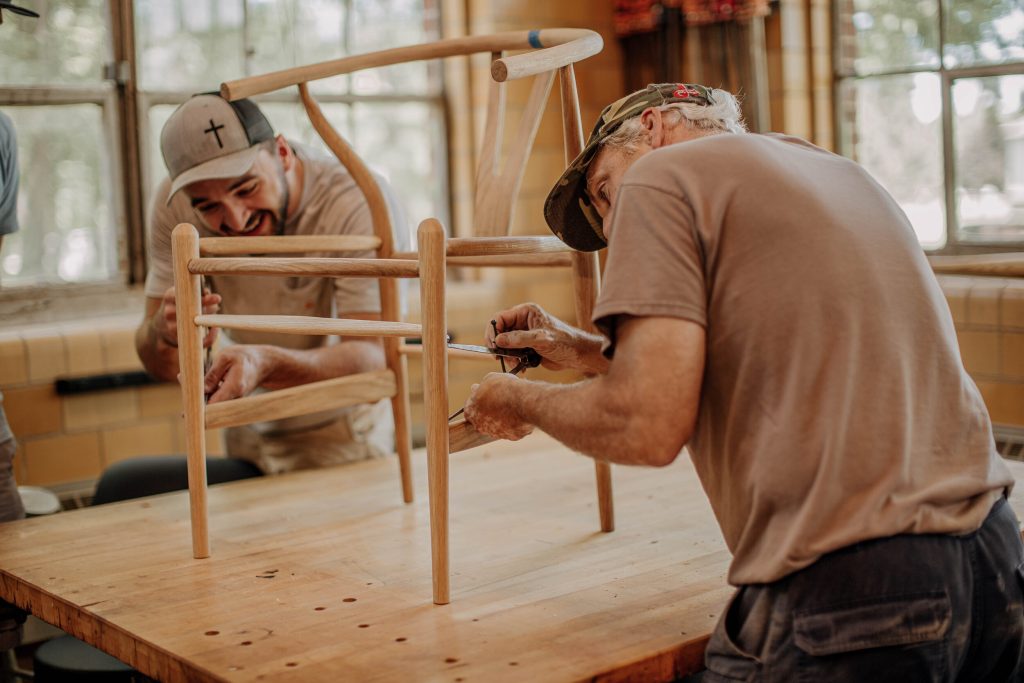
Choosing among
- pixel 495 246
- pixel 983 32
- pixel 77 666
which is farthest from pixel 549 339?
pixel 983 32

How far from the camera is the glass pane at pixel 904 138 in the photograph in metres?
3.40

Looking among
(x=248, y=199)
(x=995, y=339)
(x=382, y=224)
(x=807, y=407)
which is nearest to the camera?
(x=807, y=407)

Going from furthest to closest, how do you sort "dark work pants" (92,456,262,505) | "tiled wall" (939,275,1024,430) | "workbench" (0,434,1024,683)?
"tiled wall" (939,275,1024,430) < "dark work pants" (92,456,262,505) < "workbench" (0,434,1024,683)

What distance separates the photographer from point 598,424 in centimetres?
128

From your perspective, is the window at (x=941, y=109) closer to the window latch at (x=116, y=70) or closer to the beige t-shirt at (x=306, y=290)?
the beige t-shirt at (x=306, y=290)

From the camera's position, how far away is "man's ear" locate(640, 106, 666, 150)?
4.76 feet

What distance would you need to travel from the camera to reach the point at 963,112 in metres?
3.32

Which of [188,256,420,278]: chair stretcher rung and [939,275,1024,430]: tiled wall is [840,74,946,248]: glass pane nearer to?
[939,275,1024,430]: tiled wall

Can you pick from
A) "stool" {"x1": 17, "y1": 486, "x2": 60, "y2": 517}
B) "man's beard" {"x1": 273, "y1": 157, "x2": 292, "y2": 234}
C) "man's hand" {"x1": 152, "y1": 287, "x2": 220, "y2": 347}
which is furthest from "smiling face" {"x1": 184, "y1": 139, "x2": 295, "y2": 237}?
"stool" {"x1": 17, "y1": 486, "x2": 60, "y2": 517}

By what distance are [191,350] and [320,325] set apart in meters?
0.26

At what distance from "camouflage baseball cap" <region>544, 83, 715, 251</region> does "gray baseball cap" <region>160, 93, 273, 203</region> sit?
92 centimetres

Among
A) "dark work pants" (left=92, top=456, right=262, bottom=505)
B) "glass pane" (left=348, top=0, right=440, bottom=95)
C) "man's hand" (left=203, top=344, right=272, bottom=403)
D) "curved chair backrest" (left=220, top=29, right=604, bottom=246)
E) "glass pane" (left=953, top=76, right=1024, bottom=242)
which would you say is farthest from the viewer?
"glass pane" (left=348, top=0, right=440, bottom=95)

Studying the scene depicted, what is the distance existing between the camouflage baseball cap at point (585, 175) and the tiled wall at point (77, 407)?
185 cm

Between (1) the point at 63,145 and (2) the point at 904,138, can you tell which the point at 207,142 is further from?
(2) the point at 904,138
